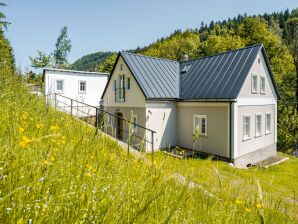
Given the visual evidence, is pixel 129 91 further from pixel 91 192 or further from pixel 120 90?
pixel 91 192

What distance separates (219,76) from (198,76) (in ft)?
6.74

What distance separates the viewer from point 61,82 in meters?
24.7

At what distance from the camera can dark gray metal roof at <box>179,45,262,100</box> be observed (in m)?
16.1

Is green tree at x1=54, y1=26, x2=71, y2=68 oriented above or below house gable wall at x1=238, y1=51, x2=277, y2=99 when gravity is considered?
above

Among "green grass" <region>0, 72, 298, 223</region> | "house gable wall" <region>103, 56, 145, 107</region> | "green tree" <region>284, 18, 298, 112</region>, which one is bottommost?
"green grass" <region>0, 72, 298, 223</region>

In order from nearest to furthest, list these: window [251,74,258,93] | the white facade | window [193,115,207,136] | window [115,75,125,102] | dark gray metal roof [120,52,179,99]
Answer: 1. window [193,115,207,136]
2. dark gray metal roof [120,52,179,99]
3. window [251,74,258,93]
4. window [115,75,125,102]
5. the white facade

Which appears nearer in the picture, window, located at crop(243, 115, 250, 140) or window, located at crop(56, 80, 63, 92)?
window, located at crop(243, 115, 250, 140)

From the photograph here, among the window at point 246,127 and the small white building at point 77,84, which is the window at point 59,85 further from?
the window at point 246,127

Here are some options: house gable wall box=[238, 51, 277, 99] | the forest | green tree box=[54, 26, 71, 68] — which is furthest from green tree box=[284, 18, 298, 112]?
green tree box=[54, 26, 71, 68]

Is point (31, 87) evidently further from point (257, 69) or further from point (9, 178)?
point (257, 69)

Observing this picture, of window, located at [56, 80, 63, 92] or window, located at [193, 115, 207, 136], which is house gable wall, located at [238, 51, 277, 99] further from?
window, located at [56, 80, 63, 92]

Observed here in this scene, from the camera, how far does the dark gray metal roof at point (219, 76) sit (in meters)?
16.1

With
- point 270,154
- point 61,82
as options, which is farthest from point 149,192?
point 61,82

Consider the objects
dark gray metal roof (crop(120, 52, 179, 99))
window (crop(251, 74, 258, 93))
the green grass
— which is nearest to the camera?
the green grass
